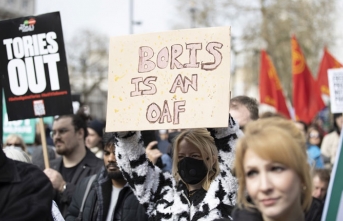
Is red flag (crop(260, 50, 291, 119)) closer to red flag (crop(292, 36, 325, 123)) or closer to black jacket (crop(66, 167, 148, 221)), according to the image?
red flag (crop(292, 36, 325, 123))

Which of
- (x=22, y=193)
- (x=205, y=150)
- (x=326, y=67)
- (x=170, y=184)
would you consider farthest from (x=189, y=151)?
(x=326, y=67)

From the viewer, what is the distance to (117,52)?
4.20 metres

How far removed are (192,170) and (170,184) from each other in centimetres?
23

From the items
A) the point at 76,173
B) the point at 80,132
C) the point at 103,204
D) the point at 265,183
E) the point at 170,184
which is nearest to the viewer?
the point at 265,183

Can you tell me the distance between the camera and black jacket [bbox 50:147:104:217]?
18.5ft

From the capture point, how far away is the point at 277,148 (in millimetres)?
2721

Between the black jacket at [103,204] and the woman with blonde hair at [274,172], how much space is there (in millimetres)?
1888

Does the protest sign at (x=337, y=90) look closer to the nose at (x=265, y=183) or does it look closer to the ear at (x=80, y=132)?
the ear at (x=80, y=132)

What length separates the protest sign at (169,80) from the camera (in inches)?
154

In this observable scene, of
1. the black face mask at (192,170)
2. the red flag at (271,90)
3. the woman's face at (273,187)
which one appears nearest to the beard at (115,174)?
the black face mask at (192,170)

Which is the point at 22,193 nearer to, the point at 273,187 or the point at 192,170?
the point at 273,187

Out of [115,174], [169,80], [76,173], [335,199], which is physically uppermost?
[169,80]

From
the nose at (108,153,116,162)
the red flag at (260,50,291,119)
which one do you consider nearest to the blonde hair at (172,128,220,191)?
the nose at (108,153,116,162)

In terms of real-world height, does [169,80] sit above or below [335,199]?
above
